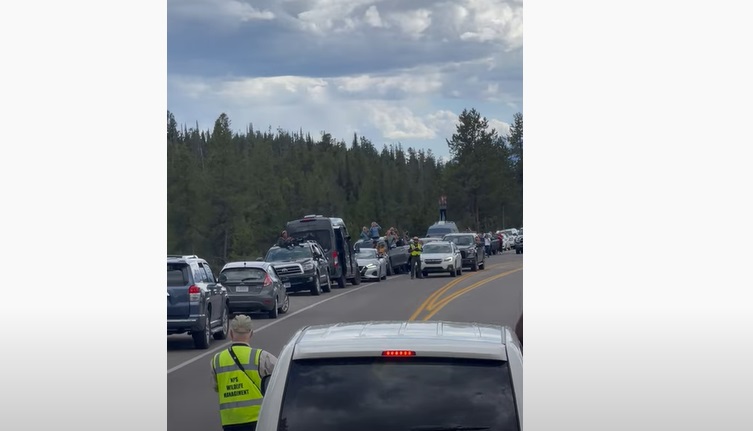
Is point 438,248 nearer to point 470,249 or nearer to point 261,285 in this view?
point 470,249

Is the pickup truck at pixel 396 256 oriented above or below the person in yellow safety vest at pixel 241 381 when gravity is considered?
above

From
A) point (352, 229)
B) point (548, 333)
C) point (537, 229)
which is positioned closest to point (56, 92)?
point (352, 229)

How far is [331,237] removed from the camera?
1071 centimetres

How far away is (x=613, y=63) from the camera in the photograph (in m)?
A: 9.95

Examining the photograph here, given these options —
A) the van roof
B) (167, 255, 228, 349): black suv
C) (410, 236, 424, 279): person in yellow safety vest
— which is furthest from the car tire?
the van roof

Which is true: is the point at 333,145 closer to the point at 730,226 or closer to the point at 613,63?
the point at 613,63

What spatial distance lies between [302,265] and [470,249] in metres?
1.64

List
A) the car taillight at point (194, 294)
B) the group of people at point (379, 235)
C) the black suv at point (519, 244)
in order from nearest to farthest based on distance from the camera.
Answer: the black suv at point (519, 244) < the group of people at point (379, 235) < the car taillight at point (194, 294)

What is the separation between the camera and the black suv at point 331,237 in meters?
10.2

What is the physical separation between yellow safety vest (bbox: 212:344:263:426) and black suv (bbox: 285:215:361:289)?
1.47 meters

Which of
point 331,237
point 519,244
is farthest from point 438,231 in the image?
point 331,237

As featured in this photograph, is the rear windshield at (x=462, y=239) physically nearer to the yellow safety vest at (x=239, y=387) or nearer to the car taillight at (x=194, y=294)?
the yellow safety vest at (x=239, y=387)

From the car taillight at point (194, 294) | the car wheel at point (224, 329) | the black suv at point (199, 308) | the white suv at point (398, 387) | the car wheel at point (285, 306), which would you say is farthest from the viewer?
the car wheel at point (224, 329)

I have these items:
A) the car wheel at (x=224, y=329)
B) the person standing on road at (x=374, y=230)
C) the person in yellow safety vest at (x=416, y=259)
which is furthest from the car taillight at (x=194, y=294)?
the person standing on road at (x=374, y=230)
